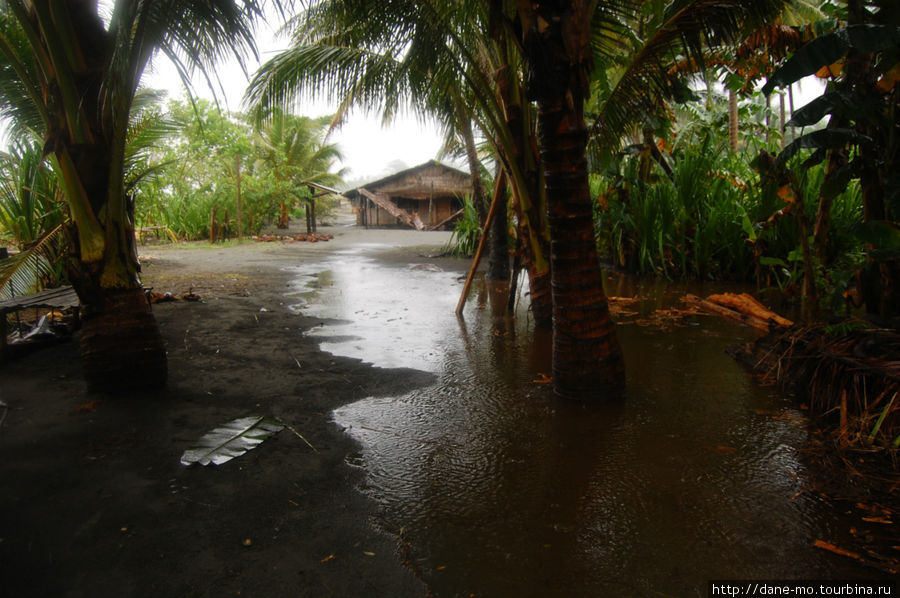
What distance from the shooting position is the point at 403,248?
1669 cm

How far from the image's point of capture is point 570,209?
322 cm

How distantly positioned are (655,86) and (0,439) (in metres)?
5.72

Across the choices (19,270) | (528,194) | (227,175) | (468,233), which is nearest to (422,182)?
(227,175)

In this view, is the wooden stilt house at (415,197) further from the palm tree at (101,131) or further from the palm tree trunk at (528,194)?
A: the palm tree at (101,131)

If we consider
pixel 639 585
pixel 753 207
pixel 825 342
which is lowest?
pixel 639 585

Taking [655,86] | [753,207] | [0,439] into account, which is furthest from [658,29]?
[0,439]

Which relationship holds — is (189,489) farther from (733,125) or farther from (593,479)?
(733,125)

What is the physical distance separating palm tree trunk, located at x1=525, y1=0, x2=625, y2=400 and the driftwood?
5.34 ft

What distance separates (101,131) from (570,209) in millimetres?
2913

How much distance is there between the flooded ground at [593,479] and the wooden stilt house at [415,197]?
23616 mm

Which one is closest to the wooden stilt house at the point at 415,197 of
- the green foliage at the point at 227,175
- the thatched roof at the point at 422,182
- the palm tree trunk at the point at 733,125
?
the thatched roof at the point at 422,182

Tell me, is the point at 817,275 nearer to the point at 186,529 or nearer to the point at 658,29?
the point at 658,29

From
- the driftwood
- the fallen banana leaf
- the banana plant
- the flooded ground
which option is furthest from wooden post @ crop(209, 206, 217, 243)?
the banana plant

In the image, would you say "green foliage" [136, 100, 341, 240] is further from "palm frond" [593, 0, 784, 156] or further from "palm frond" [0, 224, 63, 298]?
"palm frond" [593, 0, 784, 156]
